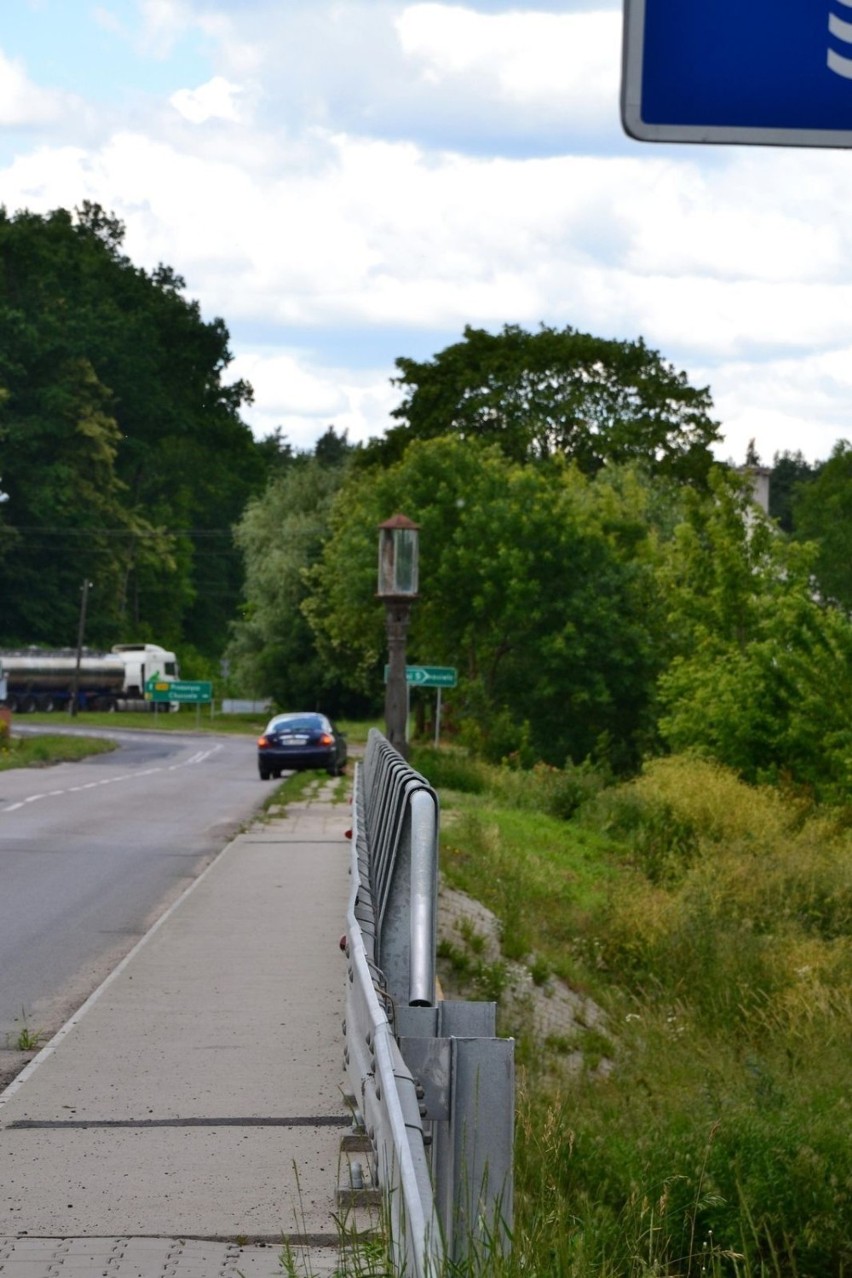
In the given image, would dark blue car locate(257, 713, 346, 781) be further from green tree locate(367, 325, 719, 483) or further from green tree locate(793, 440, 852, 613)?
green tree locate(793, 440, 852, 613)

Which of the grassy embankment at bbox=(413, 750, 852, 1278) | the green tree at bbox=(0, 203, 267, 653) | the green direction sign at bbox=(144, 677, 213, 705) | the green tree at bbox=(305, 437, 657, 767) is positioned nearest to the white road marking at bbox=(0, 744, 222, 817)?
the grassy embankment at bbox=(413, 750, 852, 1278)

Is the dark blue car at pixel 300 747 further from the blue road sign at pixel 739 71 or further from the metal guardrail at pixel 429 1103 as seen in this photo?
the blue road sign at pixel 739 71

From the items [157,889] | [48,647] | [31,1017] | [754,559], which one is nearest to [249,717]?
[48,647]

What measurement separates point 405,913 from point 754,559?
33145 millimetres

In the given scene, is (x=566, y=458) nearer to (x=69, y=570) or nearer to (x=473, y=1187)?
(x=69, y=570)

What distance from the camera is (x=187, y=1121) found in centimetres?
752

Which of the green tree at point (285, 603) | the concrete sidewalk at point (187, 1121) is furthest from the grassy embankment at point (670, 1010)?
the green tree at point (285, 603)

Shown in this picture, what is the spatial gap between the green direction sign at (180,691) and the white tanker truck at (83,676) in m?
1.62

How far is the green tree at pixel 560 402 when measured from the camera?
6319 cm

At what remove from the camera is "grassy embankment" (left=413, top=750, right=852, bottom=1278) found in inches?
307

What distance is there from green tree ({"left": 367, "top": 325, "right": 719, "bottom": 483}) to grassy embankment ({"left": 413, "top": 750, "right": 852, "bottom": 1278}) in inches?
1127

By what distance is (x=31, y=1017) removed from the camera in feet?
34.9

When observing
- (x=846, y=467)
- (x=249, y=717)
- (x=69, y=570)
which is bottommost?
(x=249, y=717)

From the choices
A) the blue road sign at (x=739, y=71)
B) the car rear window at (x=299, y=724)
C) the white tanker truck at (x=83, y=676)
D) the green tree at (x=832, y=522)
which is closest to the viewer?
the blue road sign at (x=739, y=71)
